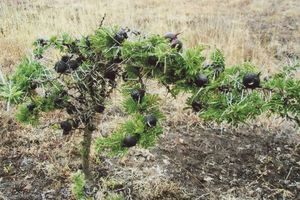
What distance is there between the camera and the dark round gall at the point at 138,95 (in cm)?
216

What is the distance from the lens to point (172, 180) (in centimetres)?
371

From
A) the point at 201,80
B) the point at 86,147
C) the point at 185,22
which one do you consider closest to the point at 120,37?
the point at 201,80

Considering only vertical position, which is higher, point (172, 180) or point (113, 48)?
point (113, 48)

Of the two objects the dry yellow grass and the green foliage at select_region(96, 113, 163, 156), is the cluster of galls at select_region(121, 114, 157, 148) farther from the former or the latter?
the dry yellow grass

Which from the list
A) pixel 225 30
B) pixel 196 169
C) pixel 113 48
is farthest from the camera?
pixel 225 30

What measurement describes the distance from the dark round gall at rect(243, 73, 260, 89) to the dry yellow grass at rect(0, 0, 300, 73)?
152 inches

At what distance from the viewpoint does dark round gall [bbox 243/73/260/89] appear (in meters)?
2.10

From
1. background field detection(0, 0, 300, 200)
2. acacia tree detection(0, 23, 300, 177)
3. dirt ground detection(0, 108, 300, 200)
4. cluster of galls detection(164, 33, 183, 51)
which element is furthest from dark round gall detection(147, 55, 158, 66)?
dirt ground detection(0, 108, 300, 200)

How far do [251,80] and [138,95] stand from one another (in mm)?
546

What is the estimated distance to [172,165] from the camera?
3.91 m

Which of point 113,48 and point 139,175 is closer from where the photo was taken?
point 113,48

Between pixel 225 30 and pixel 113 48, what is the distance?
637cm

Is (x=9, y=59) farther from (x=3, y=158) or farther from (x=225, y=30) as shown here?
(x=225, y=30)

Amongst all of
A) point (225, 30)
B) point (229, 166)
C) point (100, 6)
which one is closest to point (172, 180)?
point (229, 166)
